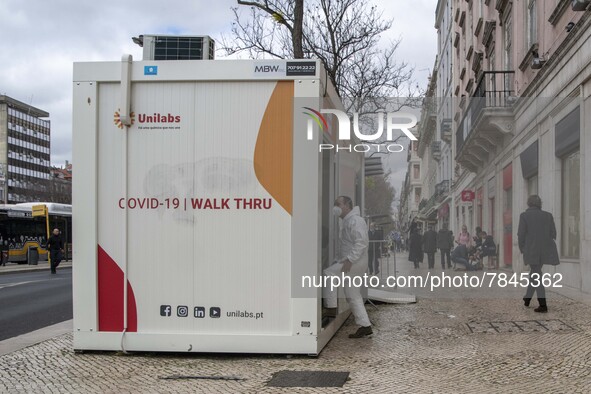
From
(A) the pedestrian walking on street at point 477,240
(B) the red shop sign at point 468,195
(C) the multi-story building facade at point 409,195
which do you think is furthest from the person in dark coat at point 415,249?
(B) the red shop sign at point 468,195

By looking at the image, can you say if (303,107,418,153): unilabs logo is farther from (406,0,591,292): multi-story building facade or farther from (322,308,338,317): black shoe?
(406,0,591,292): multi-story building facade

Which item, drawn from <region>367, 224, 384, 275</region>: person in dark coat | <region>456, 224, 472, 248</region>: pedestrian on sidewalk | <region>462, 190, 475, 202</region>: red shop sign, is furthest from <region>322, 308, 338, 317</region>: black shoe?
<region>462, 190, 475, 202</region>: red shop sign

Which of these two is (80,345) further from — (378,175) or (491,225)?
(491,225)

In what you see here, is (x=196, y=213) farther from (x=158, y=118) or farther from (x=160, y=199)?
(x=158, y=118)

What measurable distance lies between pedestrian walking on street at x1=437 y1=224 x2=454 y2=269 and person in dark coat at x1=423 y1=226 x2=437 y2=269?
14 centimetres

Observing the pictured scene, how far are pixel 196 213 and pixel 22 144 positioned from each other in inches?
4618

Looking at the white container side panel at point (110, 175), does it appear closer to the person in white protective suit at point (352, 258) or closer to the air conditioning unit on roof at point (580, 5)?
the person in white protective suit at point (352, 258)

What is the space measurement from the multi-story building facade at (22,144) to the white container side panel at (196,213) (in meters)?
98.8

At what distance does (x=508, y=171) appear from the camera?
59.2 feet

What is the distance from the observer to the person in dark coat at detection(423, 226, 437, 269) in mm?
12448

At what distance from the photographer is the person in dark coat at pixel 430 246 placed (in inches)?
490

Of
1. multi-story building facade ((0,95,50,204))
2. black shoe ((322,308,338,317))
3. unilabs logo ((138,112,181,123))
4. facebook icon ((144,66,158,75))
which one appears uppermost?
multi-story building facade ((0,95,50,204))

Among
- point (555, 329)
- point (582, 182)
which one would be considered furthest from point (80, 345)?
point (582, 182)

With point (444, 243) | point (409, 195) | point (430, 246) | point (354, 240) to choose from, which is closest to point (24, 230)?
point (444, 243)
